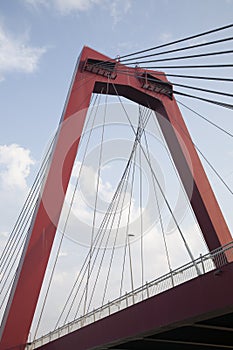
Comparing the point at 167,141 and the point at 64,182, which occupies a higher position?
the point at 167,141

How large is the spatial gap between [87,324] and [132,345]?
1.79 m

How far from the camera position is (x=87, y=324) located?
15.5m

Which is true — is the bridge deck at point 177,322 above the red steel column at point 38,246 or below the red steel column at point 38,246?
below

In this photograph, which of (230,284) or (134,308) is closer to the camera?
(230,284)

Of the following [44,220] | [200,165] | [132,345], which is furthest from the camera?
[200,165]

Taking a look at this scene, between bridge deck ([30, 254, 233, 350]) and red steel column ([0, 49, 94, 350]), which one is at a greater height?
red steel column ([0, 49, 94, 350])

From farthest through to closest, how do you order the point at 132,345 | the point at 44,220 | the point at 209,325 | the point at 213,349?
the point at 44,220 → the point at 213,349 → the point at 132,345 → the point at 209,325

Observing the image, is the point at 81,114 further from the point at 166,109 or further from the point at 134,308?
the point at 134,308

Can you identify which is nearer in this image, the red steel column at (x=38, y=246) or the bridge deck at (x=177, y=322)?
the bridge deck at (x=177, y=322)

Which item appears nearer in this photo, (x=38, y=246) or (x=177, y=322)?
(x=177, y=322)

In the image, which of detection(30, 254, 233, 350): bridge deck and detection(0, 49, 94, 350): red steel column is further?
detection(0, 49, 94, 350): red steel column

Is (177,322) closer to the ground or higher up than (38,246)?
closer to the ground

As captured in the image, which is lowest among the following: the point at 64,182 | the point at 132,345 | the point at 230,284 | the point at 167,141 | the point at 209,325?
the point at 230,284

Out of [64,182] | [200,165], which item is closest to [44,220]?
[64,182]
